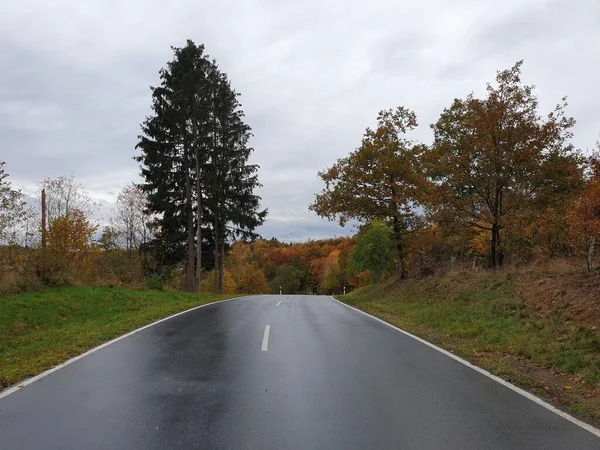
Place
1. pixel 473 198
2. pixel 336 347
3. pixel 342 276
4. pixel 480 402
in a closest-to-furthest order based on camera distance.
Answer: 1. pixel 480 402
2. pixel 336 347
3. pixel 473 198
4. pixel 342 276

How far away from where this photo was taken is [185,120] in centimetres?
3073

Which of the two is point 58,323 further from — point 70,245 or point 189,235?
point 189,235

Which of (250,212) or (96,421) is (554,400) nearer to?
(96,421)

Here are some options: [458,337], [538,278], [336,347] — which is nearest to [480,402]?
[336,347]

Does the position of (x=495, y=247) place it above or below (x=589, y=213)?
below

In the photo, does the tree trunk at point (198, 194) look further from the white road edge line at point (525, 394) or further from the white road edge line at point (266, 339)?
the white road edge line at point (525, 394)

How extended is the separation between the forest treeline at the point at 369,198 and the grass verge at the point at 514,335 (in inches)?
88.5

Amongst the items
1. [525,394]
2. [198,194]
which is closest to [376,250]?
[198,194]

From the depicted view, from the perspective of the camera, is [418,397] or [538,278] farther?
[538,278]

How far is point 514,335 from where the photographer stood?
977cm

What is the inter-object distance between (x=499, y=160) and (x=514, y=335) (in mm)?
10004

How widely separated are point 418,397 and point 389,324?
26.2 ft

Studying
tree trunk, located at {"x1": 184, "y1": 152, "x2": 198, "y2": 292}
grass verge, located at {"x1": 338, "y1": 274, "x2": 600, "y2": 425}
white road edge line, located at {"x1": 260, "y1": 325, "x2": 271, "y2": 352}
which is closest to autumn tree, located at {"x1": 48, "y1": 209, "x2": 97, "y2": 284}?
tree trunk, located at {"x1": 184, "y1": 152, "x2": 198, "y2": 292}

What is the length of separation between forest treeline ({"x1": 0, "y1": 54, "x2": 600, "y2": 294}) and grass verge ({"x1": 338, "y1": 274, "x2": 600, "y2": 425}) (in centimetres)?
225
